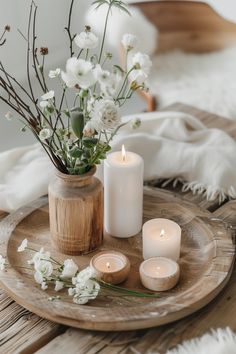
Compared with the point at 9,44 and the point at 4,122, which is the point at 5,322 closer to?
the point at 4,122

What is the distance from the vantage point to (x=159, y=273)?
1.13 m

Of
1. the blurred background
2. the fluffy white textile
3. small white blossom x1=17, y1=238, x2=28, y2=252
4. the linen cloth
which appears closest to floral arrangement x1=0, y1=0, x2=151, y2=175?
small white blossom x1=17, y1=238, x2=28, y2=252

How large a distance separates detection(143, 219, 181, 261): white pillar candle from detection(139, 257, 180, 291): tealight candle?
1.1 inches

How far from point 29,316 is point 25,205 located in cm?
32

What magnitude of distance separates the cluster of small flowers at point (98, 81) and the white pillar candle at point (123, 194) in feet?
0.50

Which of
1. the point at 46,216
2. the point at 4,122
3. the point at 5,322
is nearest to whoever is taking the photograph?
the point at 5,322

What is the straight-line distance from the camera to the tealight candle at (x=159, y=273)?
110 cm

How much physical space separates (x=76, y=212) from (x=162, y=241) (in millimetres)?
156

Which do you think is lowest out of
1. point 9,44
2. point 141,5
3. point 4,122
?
point 4,122

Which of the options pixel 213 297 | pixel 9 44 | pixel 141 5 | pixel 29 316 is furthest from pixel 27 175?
pixel 9 44

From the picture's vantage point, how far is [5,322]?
1.07 m

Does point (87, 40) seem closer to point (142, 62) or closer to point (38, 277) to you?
point (142, 62)

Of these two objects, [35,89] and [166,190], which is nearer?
[166,190]

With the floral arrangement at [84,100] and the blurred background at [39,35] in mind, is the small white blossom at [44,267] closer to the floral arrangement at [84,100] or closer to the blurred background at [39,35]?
the floral arrangement at [84,100]
